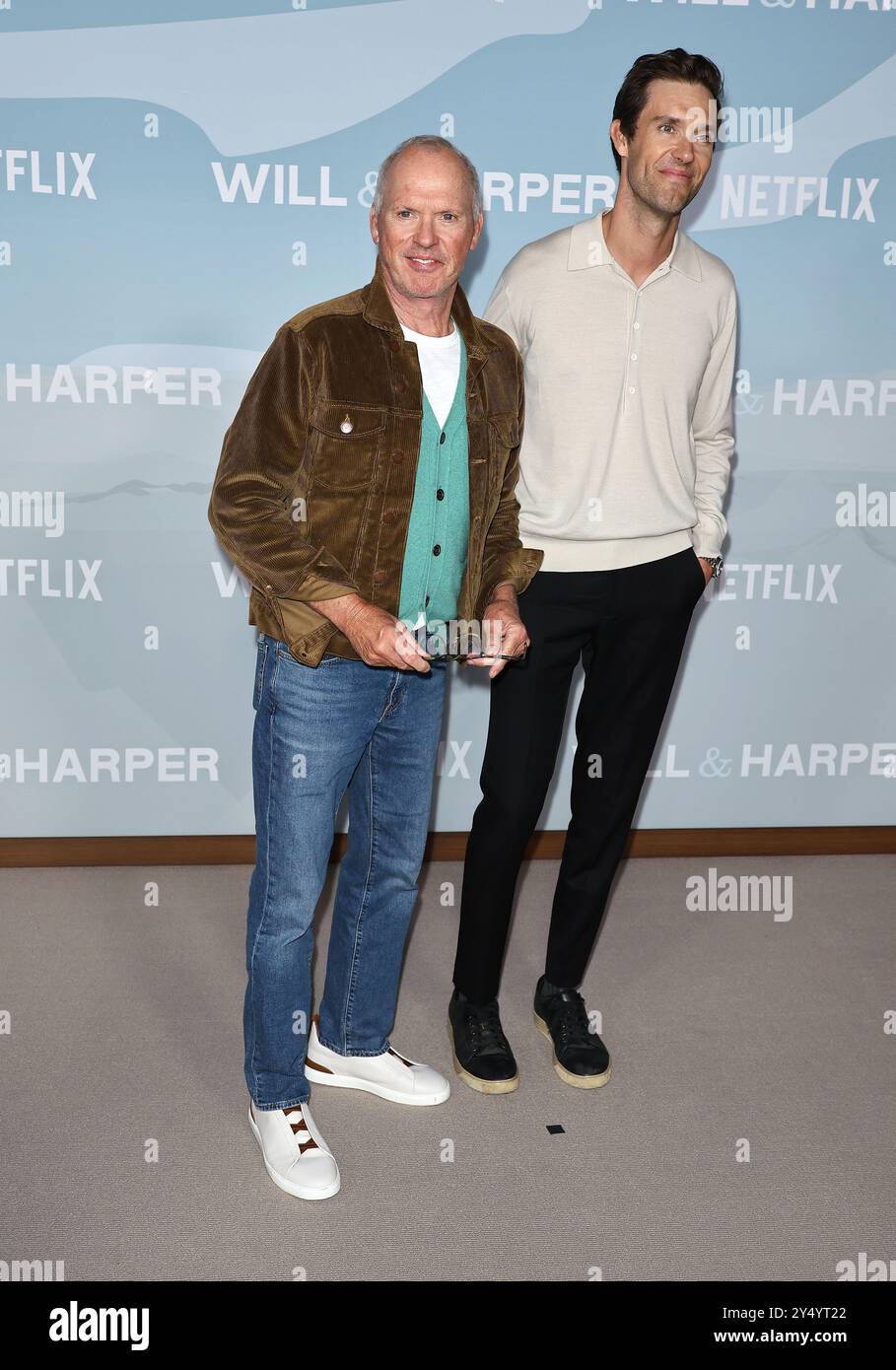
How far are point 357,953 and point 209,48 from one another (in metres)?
2.09

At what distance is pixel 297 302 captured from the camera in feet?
9.67

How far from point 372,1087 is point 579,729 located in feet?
2.53

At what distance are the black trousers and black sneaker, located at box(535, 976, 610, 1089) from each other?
0.51 ft

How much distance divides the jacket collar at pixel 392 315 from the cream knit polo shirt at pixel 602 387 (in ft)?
0.69

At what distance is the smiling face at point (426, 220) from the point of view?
1713 mm

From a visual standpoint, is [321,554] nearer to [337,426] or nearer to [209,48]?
[337,426]

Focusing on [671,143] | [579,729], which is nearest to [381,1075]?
[579,729]

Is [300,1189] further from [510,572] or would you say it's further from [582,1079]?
[510,572]

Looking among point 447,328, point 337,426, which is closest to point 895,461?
point 447,328

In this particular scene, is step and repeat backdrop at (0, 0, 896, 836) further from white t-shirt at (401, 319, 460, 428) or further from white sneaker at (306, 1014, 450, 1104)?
white t-shirt at (401, 319, 460, 428)

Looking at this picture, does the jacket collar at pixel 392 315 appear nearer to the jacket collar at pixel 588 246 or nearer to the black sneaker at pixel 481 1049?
the jacket collar at pixel 588 246

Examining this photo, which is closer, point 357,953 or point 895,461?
point 357,953

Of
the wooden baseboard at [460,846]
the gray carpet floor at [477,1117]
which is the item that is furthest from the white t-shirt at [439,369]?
the wooden baseboard at [460,846]
